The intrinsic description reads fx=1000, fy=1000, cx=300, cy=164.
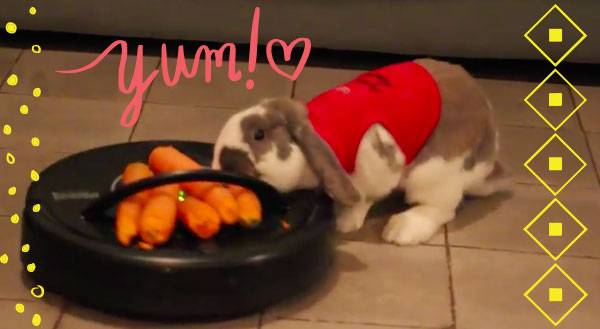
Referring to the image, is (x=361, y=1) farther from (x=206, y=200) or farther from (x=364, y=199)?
(x=206, y=200)

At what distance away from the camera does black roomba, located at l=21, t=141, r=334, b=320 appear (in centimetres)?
144

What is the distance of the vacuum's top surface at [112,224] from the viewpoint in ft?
4.72

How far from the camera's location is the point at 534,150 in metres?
2.12

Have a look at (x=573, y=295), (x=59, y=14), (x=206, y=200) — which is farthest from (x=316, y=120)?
(x=59, y=14)

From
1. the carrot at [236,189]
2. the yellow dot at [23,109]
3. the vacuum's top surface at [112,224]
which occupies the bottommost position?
the yellow dot at [23,109]

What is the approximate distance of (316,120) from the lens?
162 cm

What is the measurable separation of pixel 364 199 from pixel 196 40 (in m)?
0.90

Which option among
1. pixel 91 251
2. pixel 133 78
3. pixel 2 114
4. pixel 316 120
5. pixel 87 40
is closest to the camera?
pixel 91 251

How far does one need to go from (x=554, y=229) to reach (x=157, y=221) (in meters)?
0.78

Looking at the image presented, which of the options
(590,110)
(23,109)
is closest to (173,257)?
(23,109)

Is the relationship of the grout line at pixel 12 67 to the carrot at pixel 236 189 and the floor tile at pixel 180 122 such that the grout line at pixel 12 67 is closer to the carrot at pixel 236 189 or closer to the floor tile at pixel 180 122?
the floor tile at pixel 180 122

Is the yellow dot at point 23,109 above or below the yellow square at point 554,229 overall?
above

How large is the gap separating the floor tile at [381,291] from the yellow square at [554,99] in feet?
2.42

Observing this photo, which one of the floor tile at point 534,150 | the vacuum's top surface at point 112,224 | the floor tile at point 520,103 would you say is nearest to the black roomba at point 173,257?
the vacuum's top surface at point 112,224
